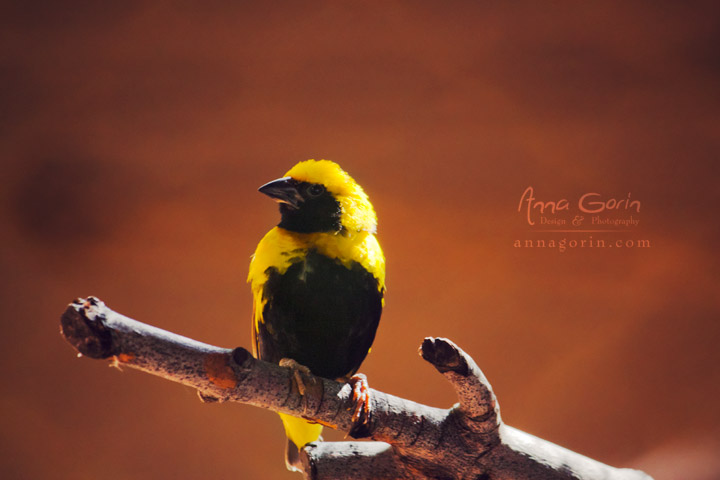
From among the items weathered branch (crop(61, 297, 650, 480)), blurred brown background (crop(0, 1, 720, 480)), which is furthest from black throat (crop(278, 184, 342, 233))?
blurred brown background (crop(0, 1, 720, 480))

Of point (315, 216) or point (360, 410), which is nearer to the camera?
point (360, 410)

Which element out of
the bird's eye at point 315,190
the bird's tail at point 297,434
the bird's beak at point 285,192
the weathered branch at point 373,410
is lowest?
the bird's tail at point 297,434

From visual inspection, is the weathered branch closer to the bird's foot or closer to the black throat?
the bird's foot

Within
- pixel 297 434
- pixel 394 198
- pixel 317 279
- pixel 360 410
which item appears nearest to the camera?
pixel 360 410

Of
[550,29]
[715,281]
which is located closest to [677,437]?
[715,281]

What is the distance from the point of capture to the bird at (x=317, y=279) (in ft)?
3.46

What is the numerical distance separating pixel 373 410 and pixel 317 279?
0.87 feet

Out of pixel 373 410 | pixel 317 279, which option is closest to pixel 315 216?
pixel 317 279

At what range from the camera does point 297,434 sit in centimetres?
116

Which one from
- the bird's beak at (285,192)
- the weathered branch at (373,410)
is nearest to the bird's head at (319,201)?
the bird's beak at (285,192)

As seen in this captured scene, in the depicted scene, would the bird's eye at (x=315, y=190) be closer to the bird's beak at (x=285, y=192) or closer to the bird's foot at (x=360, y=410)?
the bird's beak at (x=285, y=192)

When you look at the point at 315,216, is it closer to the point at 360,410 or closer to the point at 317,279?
the point at 317,279

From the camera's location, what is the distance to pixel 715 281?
1842 millimetres

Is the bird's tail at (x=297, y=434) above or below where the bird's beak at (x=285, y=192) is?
below
